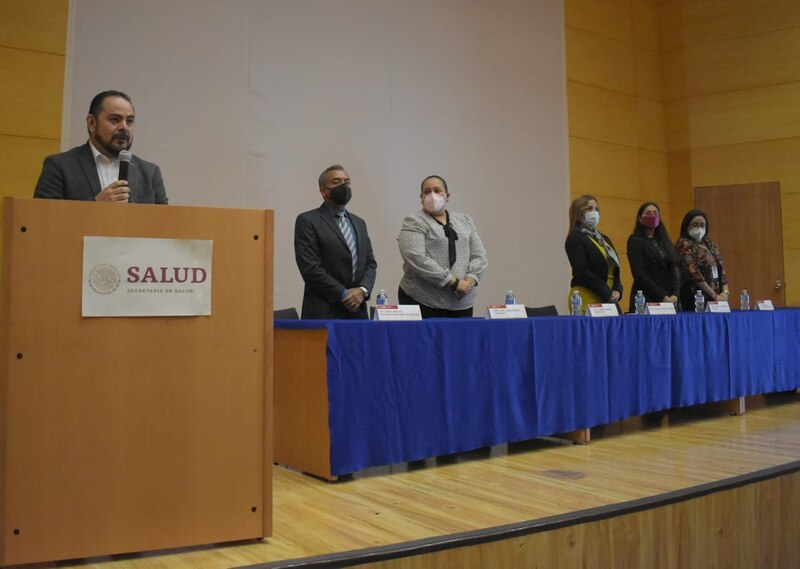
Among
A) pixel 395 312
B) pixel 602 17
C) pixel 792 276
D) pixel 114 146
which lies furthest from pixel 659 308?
pixel 602 17

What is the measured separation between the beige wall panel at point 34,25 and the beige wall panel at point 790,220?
610cm

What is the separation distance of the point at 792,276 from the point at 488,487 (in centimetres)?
535

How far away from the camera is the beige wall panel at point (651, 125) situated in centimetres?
677

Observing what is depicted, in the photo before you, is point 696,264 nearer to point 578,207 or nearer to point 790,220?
point 578,207

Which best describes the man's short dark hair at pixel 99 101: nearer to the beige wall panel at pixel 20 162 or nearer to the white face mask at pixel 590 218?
the beige wall panel at pixel 20 162

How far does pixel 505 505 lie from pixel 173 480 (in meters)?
0.94

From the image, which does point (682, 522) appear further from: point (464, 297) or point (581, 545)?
point (464, 297)

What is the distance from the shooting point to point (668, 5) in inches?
274

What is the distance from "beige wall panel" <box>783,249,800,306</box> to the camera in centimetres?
619

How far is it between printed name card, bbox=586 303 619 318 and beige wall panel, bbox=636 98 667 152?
4237 millimetres

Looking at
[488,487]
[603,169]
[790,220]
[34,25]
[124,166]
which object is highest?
[34,25]

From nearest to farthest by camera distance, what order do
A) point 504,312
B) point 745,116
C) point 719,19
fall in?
point 504,312 < point 745,116 < point 719,19

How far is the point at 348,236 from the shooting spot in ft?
9.71

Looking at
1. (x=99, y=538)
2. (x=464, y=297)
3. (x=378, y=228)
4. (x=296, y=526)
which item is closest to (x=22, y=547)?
(x=99, y=538)
